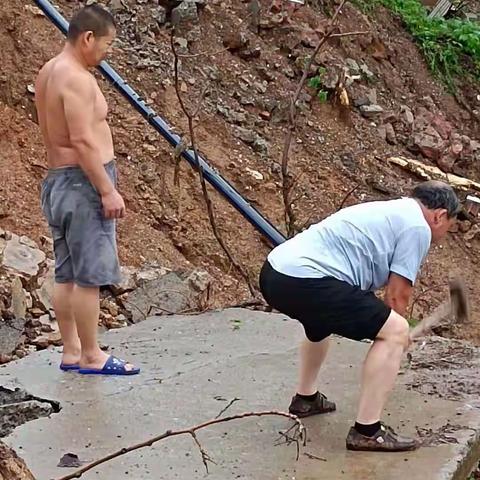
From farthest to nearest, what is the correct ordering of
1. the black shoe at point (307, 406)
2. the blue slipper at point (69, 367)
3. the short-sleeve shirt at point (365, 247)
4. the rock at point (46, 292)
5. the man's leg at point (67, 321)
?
the rock at point (46, 292)
the blue slipper at point (69, 367)
the man's leg at point (67, 321)
the black shoe at point (307, 406)
the short-sleeve shirt at point (365, 247)

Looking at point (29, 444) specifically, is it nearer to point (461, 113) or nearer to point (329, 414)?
point (329, 414)

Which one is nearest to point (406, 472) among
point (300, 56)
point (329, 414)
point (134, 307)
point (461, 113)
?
point (329, 414)

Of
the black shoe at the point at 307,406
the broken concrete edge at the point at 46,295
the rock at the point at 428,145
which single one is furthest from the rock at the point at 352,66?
the black shoe at the point at 307,406

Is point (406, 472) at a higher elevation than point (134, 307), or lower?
higher

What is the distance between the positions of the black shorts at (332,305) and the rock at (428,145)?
8279 millimetres

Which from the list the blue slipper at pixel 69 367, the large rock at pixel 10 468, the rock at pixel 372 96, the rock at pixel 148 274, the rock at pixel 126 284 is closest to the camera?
the large rock at pixel 10 468

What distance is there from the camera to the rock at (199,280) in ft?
23.9

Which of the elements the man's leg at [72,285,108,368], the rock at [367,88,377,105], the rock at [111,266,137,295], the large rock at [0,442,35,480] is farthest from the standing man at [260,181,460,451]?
the rock at [367,88,377,105]

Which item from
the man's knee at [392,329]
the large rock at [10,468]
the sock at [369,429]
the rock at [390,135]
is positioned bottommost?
the rock at [390,135]

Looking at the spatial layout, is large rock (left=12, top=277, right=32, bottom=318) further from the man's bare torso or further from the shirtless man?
the man's bare torso

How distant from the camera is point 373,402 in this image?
4172 mm

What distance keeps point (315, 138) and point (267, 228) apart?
14.8ft

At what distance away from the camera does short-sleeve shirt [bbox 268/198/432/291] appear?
4.11m

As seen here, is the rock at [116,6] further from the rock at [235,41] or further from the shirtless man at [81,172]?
the shirtless man at [81,172]
